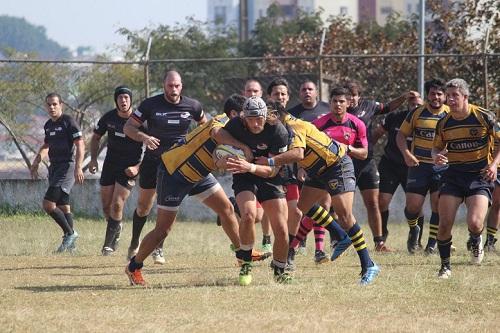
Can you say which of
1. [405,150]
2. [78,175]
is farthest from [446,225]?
[78,175]

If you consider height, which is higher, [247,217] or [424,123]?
[424,123]

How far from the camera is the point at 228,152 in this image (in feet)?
33.4

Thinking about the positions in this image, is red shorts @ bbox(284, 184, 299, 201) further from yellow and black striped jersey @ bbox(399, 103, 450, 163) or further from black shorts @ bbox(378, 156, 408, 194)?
black shorts @ bbox(378, 156, 408, 194)

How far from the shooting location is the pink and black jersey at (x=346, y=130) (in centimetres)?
1228

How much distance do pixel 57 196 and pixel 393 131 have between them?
4.39 m

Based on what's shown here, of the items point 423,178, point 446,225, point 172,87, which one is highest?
point 172,87

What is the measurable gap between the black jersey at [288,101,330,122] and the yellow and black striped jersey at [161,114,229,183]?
2.87m

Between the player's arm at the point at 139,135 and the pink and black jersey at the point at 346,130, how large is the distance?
5.75 ft

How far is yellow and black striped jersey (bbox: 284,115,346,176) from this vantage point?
10680mm

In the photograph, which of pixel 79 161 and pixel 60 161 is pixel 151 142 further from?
pixel 60 161

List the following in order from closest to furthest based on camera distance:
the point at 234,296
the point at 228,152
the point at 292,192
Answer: the point at 234,296
the point at 228,152
the point at 292,192

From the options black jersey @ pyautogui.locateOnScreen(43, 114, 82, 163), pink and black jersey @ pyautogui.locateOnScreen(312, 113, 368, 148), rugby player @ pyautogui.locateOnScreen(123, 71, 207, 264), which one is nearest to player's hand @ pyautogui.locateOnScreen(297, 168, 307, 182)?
pink and black jersey @ pyautogui.locateOnScreen(312, 113, 368, 148)

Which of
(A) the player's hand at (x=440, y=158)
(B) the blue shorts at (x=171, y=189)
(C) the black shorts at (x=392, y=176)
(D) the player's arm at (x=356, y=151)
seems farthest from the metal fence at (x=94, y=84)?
(B) the blue shorts at (x=171, y=189)

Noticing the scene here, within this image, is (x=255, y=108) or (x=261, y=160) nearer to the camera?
(x=255, y=108)
